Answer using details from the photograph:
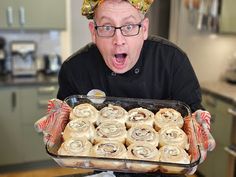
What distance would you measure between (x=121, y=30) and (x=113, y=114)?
0.92 feet

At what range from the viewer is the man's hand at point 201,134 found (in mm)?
870

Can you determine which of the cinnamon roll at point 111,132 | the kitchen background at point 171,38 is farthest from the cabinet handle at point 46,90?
the cinnamon roll at point 111,132

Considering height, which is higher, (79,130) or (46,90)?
(79,130)

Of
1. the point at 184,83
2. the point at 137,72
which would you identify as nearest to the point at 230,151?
the point at 184,83

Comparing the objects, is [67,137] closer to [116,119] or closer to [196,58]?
[116,119]

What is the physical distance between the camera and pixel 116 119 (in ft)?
3.40

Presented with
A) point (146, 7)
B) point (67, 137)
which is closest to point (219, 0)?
point (146, 7)

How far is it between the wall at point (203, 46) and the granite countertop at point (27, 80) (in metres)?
1.17

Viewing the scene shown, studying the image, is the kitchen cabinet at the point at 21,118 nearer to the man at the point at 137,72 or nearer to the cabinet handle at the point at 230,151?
the man at the point at 137,72

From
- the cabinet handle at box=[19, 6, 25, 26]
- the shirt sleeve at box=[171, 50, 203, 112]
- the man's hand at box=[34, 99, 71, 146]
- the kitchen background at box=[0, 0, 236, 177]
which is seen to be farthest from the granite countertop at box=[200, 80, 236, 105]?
the cabinet handle at box=[19, 6, 25, 26]

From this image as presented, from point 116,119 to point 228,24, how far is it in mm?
1721

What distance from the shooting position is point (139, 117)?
105 centimetres

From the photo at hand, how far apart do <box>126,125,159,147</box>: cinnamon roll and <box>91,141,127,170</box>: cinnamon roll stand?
0.05 meters

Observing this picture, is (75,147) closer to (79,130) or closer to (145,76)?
(79,130)
